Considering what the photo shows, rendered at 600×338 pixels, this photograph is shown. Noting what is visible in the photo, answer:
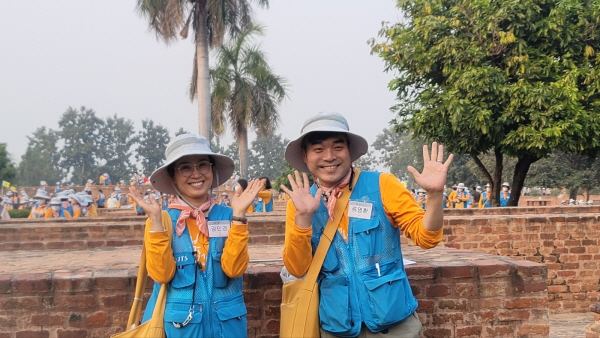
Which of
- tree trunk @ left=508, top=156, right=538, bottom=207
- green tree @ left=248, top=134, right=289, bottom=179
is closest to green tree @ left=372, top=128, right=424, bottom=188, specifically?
green tree @ left=248, top=134, right=289, bottom=179

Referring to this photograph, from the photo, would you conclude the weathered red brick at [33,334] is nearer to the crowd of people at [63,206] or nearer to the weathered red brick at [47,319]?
the weathered red brick at [47,319]

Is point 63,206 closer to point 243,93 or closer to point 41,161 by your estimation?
point 243,93

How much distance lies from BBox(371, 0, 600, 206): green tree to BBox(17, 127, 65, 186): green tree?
51818 mm

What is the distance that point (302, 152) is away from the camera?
2838mm

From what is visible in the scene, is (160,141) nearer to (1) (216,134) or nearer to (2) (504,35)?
(1) (216,134)

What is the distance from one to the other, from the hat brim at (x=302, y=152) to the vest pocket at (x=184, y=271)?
714 mm

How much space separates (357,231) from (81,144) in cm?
6645

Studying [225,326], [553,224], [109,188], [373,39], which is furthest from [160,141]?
[225,326]

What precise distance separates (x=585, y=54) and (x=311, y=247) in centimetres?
1203

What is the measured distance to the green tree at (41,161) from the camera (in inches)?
2270

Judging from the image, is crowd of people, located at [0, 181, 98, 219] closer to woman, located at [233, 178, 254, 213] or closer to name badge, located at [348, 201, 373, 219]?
woman, located at [233, 178, 254, 213]

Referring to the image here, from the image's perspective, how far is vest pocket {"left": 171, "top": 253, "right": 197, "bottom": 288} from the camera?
253 cm

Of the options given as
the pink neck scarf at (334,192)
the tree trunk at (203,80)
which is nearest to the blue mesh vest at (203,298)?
the pink neck scarf at (334,192)

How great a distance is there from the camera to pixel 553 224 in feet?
28.7
